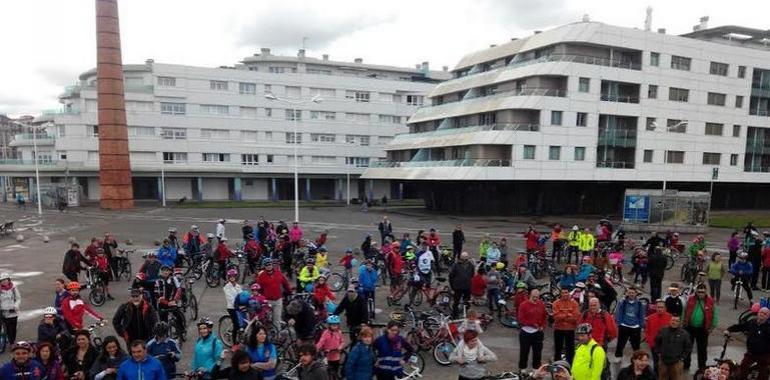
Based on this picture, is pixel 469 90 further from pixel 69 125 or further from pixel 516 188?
pixel 69 125

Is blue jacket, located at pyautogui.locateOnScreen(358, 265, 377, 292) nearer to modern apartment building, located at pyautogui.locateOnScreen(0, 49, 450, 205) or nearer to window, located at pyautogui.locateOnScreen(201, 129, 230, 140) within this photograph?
modern apartment building, located at pyautogui.locateOnScreen(0, 49, 450, 205)

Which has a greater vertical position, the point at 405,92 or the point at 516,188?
the point at 405,92

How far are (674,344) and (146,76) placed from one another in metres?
64.9

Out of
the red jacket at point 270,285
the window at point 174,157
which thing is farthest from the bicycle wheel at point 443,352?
the window at point 174,157

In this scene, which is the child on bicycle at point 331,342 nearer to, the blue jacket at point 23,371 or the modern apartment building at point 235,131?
the blue jacket at point 23,371

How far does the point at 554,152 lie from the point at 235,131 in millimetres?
38542

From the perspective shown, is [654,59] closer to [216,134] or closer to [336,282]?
[336,282]

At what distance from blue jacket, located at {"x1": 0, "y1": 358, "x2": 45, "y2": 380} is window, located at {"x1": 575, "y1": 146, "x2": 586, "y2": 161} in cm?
4419

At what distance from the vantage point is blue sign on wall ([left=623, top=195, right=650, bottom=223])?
106 feet

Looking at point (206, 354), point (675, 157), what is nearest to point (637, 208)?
point (675, 157)

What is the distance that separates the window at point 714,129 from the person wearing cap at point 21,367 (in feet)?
191

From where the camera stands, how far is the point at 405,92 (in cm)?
6806

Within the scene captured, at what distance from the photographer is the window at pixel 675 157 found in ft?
158

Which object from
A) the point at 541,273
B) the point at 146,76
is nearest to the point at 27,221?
the point at 146,76
